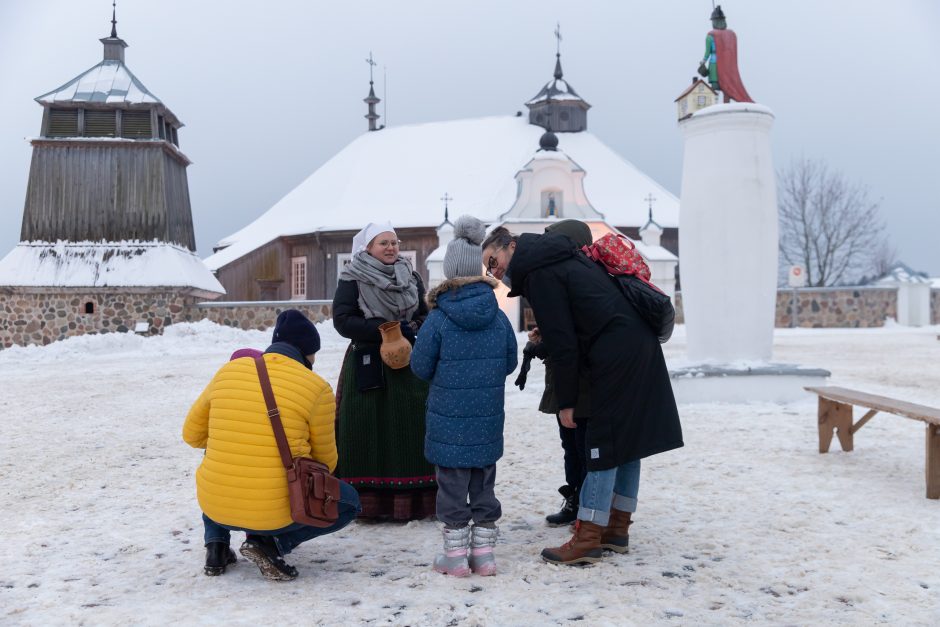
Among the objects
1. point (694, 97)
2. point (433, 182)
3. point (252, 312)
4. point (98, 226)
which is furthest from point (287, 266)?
point (694, 97)

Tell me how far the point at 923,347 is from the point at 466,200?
16.6 meters

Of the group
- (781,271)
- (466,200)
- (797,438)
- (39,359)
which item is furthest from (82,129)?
(781,271)

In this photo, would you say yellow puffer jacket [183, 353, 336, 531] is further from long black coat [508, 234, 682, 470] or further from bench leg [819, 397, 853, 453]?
bench leg [819, 397, 853, 453]

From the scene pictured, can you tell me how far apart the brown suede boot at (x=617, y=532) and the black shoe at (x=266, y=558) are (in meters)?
1.45

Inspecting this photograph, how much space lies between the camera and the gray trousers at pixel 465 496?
11.0 ft

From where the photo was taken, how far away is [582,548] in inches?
136

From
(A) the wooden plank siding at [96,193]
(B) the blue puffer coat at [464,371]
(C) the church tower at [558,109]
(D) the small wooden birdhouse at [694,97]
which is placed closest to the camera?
(B) the blue puffer coat at [464,371]

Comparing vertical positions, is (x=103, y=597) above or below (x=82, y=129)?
below

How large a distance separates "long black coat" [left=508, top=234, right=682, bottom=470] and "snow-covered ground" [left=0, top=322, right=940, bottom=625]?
59cm

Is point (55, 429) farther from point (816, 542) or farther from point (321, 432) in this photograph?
point (816, 542)

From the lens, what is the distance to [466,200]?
96.4 feet

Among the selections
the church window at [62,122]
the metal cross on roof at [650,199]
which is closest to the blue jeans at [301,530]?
the church window at [62,122]

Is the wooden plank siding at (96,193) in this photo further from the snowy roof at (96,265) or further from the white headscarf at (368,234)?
the white headscarf at (368,234)

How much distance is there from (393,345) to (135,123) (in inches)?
915
